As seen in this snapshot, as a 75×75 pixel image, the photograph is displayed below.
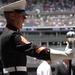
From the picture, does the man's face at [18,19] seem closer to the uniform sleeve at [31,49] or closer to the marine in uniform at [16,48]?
the marine in uniform at [16,48]

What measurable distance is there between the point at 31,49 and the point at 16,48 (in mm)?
97

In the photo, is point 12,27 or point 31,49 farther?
point 12,27

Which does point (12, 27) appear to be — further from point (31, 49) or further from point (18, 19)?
point (31, 49)

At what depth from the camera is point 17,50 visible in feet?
5.09

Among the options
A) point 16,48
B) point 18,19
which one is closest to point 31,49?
point 16,48

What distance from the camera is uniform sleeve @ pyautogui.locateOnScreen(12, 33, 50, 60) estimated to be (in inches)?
58.4

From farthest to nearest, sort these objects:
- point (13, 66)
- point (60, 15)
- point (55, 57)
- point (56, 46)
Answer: point (60, 15), point (56, 46), point (13, 66), point (55, 57)

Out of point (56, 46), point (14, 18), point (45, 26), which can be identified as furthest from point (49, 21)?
point (14, 18)

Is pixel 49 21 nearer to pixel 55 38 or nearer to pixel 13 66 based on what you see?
pixel 55 38

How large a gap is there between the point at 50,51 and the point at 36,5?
14459 millimetres

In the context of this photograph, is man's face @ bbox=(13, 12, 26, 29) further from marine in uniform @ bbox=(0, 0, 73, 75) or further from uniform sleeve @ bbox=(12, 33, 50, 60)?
uniform sleeve @ bbox=(12, 33, 50, 60)

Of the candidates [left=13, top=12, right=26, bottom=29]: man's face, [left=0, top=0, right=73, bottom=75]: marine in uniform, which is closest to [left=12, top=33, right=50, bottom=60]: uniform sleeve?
[left=0, top=0, right=73, bottom=75]: marine in uniform

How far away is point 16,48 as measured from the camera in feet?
5.08

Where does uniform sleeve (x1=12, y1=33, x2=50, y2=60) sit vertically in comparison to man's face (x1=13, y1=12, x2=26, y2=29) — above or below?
below
